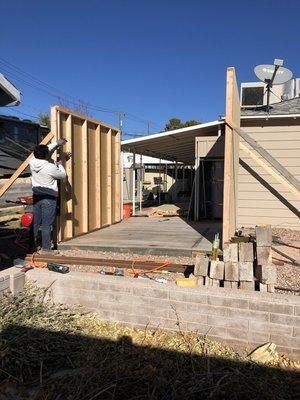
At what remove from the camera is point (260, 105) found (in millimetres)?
11648

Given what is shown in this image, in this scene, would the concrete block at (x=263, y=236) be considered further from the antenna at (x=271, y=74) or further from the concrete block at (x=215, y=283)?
the antenna at (x=271, y=74)

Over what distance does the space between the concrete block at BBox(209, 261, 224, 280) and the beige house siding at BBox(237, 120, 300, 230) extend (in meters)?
5.92

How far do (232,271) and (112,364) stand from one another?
169 cm

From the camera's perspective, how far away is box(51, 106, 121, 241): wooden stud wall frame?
7.43m

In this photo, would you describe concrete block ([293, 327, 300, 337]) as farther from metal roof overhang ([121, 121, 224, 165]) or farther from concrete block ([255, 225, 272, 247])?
metal roof overhang ([121, 121, 224, 165])

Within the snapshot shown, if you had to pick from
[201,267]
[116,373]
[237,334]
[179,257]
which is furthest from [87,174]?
[116,373]

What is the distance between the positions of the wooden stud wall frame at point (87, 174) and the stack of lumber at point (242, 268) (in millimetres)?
3618

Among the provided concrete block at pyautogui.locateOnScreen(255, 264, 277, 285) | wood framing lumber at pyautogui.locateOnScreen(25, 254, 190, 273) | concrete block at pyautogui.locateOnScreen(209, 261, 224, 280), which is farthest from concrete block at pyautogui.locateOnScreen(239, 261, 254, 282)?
wood framing lumber at pyautogui.locateOnScreen(25, 254, 190, 273)

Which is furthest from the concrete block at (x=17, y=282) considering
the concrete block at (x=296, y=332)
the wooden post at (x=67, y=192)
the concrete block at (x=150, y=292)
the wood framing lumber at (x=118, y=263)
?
the concrete block at (x=296, y=332)

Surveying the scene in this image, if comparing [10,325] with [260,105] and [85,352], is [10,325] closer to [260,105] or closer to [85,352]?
A: [85,352]

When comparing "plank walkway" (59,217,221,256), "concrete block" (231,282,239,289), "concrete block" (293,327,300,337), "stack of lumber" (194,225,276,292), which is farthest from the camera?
"plank walkway" (59,217,221,256)

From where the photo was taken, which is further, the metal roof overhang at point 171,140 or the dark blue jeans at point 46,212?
the metal roof overhang at point 171,140

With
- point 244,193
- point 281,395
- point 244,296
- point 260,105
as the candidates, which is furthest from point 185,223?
point 281,395

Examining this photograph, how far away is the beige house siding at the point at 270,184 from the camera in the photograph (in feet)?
33.0
